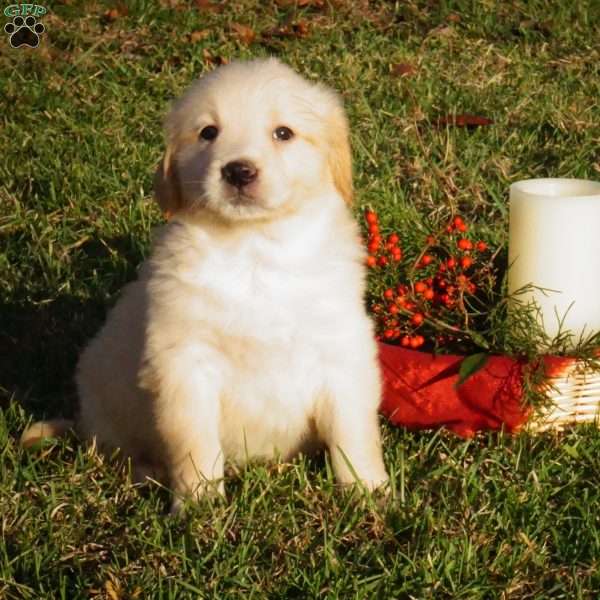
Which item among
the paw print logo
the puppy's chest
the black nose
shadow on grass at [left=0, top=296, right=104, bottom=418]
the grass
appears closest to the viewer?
the grass

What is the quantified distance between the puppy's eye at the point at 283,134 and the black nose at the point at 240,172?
0.56 ft

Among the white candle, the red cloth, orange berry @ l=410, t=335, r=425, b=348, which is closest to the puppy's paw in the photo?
the red cloth

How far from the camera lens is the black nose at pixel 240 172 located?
262 cm

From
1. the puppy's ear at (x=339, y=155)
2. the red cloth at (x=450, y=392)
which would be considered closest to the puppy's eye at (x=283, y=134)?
the puppy's ear at (x=339, y=155)

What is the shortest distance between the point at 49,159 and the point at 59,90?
0.86m

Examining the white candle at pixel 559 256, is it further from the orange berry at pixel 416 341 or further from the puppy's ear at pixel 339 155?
the puppy's ear at pixel 339 155

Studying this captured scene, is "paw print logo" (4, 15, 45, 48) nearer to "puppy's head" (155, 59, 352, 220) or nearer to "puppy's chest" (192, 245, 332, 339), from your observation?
"puppy's head" (155, 59, 352, 220)

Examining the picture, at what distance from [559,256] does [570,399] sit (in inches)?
17.3

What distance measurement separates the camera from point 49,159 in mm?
5156

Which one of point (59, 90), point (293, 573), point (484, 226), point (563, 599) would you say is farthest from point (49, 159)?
point (563, 599)

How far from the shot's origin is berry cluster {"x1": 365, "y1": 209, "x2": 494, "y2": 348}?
336 cm

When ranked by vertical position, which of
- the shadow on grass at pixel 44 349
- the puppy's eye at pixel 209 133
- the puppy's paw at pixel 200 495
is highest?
the puppy's eye at pixel 209 133

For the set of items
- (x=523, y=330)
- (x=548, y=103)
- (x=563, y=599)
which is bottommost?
(x=563, y=599)

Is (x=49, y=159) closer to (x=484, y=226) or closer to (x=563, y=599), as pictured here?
(x=484, y=226)
